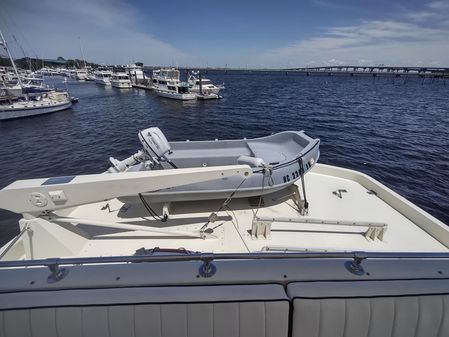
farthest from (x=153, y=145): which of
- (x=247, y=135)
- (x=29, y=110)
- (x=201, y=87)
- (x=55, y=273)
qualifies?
(x=201, y=87)

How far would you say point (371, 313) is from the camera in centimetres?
165

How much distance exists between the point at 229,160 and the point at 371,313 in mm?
5043

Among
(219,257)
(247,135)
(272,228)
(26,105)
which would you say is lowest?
(247,135)

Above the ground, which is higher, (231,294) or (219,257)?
(219,257)

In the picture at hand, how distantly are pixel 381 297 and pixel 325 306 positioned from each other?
1.35 ft

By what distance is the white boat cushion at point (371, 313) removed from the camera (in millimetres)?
1640

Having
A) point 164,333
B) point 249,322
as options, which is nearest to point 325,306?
point 249,322

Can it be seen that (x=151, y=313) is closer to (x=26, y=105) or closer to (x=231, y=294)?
(x=231, y=294)

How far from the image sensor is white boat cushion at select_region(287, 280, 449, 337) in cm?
164

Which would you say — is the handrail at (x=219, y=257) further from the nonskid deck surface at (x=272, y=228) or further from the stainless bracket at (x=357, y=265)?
the nonskid deck surface at (x=272, y=228)

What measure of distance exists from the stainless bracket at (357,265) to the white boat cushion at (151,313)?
1.99 ft

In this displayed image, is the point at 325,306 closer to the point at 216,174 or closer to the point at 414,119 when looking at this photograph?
the point at 216,174

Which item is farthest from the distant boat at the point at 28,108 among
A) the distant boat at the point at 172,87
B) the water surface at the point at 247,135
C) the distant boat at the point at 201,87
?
the distant boat at the point at 201,87

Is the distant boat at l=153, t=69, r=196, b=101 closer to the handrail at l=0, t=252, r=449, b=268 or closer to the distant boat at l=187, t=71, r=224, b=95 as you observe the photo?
the distant boat at l=187, t=71, r=224, b=95
